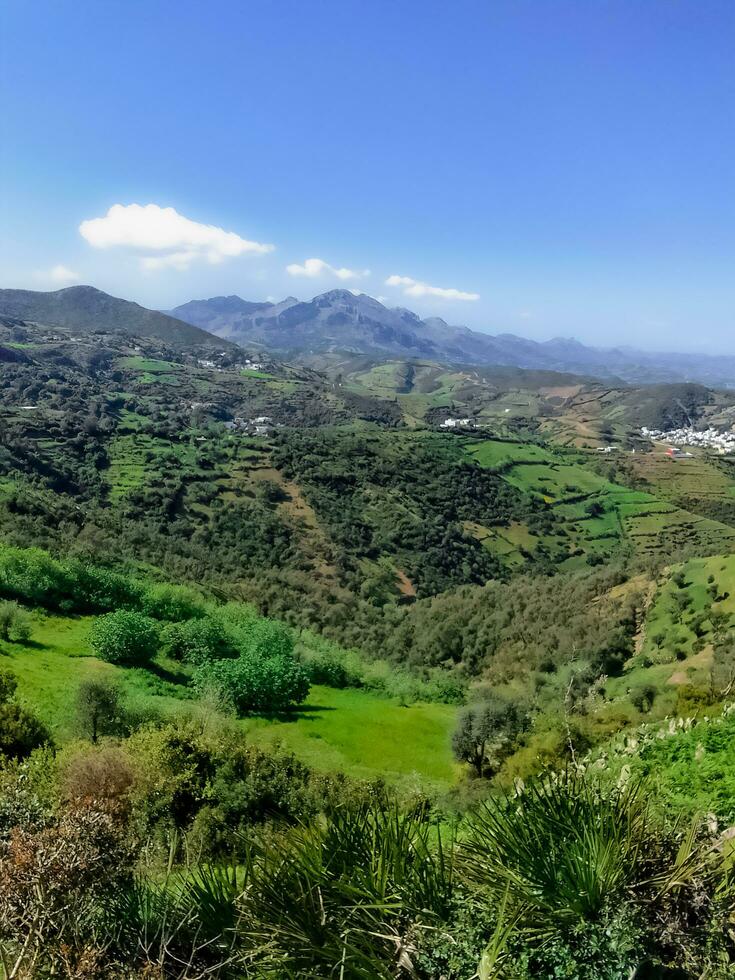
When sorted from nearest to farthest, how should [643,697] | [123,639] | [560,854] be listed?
[560,854] → [643,697] → [123,639]

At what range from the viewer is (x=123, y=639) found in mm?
31500

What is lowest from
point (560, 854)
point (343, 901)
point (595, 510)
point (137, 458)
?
point (595, 510)

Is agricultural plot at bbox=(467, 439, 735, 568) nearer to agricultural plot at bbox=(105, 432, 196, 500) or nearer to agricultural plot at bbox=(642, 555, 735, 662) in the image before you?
agricultural plot at bbox=(642, 555, 735, 662)

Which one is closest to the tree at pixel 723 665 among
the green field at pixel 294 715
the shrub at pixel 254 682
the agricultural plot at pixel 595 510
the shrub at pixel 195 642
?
the green field at pixel 294 715

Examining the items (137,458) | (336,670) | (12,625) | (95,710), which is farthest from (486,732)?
(137,458)

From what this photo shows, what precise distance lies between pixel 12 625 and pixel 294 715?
15.6m

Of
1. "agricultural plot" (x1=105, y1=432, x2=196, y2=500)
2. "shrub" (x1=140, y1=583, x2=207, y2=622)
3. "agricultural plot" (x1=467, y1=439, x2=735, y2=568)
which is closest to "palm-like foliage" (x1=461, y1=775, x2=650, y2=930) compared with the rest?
"shrub" (x1=140, y1=583, x2=207, y2=622)

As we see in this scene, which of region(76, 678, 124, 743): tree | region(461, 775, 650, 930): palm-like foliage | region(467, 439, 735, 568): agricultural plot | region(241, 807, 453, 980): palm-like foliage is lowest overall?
region(467, 439, 735, 568): agricultural plot

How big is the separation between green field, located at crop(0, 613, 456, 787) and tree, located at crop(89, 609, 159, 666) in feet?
2.82

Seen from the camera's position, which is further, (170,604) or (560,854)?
(170,604)

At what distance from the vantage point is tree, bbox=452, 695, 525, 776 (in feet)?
75.9

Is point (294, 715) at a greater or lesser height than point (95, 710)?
lesser

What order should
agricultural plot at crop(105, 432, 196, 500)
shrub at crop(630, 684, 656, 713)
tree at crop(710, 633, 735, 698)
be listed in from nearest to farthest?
tree at crop(710, 633, 735, 698) < shrub at crop(630, 684, 656, 713) < agricultural plot at crop(105, 432, 196, 500)

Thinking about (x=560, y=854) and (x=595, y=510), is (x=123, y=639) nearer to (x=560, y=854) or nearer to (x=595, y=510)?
(x=560, y=854)
